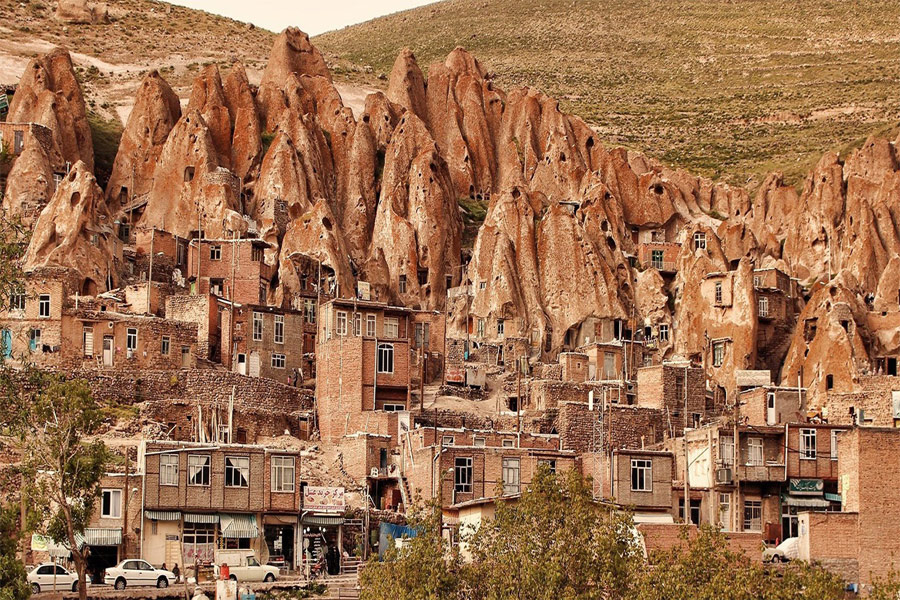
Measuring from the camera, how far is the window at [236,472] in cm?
6773

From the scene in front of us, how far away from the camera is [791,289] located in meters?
112

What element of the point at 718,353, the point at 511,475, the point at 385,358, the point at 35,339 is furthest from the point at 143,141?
the point at 511,475

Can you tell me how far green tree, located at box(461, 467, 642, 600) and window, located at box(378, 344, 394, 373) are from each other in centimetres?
3329

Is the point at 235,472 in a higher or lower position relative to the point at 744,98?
lower

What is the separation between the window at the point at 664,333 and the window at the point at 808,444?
1336 inches

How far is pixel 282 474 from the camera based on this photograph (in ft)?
225

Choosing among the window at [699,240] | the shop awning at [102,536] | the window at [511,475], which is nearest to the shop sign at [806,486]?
the window at [511,475]

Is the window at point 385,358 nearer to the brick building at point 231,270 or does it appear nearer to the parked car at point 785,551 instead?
→ the brick building at point 231,270

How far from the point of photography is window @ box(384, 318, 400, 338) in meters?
94.0

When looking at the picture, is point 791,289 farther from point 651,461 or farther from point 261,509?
point 261,509

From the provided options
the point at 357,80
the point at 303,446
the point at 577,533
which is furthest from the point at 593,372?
the point at 357,80

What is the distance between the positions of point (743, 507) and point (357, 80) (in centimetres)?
9668

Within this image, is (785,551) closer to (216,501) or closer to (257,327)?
(216,501)

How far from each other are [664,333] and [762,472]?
36.1 m
